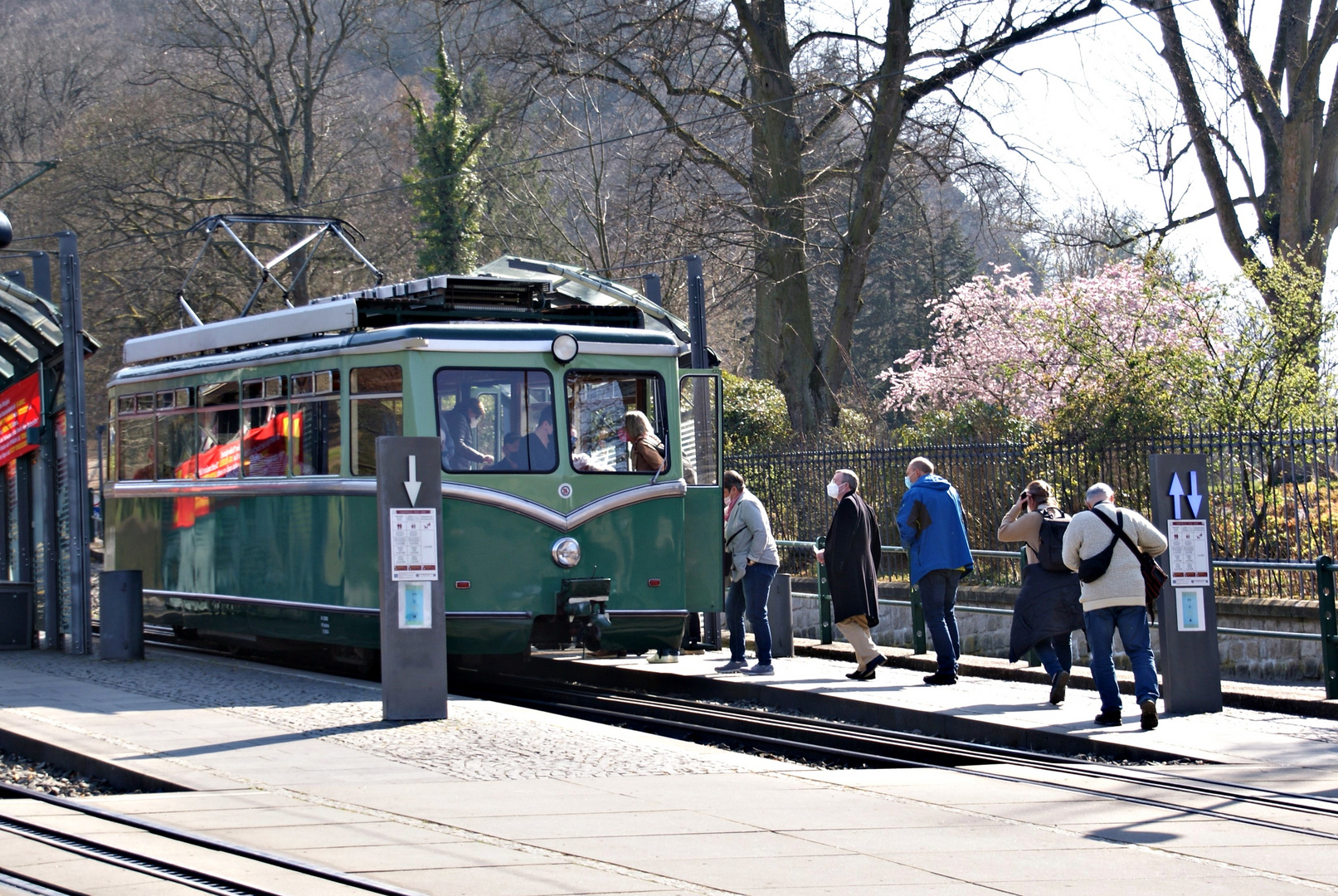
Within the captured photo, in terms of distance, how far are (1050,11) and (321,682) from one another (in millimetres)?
16960

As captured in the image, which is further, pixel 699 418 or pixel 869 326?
pixel 869 326

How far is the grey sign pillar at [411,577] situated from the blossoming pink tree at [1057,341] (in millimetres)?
9450

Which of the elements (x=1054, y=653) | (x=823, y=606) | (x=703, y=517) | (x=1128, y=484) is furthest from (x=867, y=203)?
(x=1054, y=653)

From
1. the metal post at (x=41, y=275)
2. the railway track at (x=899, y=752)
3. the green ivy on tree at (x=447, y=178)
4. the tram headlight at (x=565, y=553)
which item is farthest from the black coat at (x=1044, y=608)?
the green ivy on tree at (x=447, y=178)

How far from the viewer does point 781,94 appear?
26.6 meters

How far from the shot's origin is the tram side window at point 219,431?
47.4 feet

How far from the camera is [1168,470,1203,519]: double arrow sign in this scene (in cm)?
1105

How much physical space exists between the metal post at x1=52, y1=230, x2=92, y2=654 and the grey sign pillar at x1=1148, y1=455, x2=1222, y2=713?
995 centimetres

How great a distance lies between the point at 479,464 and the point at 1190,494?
5.47m

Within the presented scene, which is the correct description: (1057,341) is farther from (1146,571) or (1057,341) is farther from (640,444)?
(1146,571)

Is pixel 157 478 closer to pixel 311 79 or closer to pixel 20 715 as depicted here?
pixel 20 715

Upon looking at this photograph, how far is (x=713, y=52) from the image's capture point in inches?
1080

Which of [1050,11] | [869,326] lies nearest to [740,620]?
[1050,11]

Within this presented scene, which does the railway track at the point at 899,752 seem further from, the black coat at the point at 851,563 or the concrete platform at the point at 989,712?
the black coat at the point at 851,563
